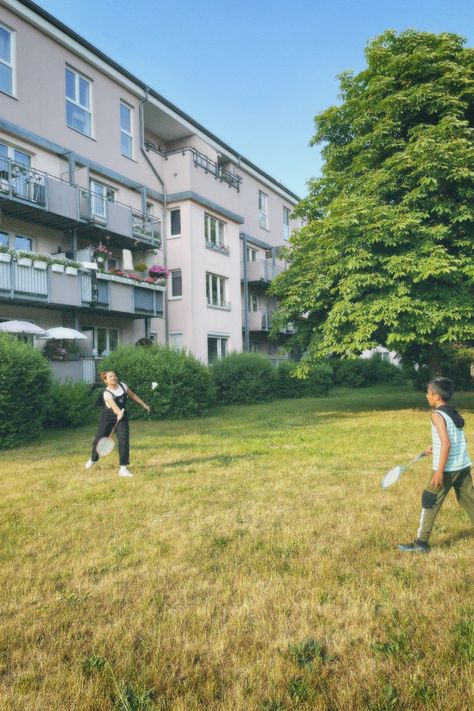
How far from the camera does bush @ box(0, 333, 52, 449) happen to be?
12.0 meters

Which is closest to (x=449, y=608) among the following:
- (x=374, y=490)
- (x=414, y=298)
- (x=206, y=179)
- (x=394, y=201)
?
(x=374, y=490)

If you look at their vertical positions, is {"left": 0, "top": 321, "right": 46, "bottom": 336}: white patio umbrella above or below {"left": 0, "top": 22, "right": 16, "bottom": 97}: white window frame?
below

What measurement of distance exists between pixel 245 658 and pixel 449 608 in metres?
1.51

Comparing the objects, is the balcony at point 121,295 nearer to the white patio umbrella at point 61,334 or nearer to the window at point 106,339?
the window at point 106,339

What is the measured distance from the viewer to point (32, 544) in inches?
198

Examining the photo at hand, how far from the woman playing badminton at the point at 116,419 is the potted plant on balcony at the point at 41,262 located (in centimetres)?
916

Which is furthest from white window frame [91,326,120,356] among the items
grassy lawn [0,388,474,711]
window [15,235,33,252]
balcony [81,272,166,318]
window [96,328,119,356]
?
grassy lawn [0,388,474,711]

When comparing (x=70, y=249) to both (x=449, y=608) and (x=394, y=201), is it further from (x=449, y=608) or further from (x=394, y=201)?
(x=449, y=608)

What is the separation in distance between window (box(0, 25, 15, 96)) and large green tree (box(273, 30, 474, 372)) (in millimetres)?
10963

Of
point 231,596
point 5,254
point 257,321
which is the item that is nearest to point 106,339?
point 5,254

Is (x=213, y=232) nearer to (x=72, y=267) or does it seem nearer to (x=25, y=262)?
(x=72, y=267)

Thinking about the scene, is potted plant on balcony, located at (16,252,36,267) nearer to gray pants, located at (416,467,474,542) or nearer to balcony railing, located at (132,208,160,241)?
balcony railing, located at (132,208,160,241)

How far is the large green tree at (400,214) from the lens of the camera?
1476cm

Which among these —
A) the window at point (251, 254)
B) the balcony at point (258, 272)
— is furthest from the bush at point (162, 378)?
the window at point (251, 254)
